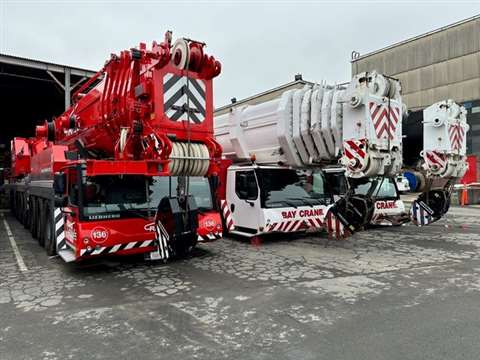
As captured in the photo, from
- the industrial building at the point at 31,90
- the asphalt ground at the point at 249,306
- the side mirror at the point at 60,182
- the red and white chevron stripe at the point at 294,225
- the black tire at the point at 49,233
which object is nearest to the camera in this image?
the asphalt ground at the point at 249,306

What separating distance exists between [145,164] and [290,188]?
4.03m

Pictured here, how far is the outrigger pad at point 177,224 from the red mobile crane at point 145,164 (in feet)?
0.05

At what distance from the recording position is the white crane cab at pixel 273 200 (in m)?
8.24

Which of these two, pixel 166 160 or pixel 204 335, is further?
pixel 166 160

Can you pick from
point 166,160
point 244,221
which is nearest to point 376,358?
point 166,160

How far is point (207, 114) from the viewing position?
6051 mm

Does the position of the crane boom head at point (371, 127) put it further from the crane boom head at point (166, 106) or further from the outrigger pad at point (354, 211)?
the crane boom head at point (166, 106)

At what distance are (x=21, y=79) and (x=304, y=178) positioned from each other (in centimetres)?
1325

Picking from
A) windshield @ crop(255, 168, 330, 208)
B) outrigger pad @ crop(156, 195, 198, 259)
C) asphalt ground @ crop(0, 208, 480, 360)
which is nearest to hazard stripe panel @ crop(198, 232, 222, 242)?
asphalt ground @ crop(0, 208, 480, 360)

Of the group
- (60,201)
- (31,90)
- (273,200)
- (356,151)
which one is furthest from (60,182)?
(31,90)

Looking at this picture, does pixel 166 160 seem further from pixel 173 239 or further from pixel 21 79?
pixel 21 79

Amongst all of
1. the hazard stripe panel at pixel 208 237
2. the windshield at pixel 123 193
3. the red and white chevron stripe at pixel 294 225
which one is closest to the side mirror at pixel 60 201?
the windshield at pixel 123 193

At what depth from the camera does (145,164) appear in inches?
214

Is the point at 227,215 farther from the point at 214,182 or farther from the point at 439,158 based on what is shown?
the point at 439,158
